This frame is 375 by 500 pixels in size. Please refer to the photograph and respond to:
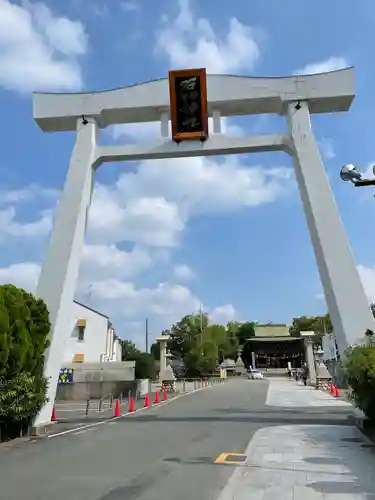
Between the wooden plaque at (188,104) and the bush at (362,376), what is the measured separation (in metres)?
8.51

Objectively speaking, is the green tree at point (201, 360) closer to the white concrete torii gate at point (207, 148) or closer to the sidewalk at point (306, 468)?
the white concrete torii gate at point (207, 148)

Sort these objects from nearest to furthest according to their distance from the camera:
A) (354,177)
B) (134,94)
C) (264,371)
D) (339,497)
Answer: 1. (339,497)
2. (354,177)
3. (134,94)
4. (264,371)

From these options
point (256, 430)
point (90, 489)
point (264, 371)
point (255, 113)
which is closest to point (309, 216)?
point (255, 113)

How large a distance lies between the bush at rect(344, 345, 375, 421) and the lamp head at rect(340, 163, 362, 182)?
4.58 metres

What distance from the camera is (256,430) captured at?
13.6m

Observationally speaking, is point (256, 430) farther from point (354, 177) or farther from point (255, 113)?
point (255, 113)

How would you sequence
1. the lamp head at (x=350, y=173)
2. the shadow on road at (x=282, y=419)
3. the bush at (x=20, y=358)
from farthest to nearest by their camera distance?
1. the shadow on road at (x=282, y=419)
2. the bush at (x=20, y=358)
3. the lamp head at (x=350, y=173)

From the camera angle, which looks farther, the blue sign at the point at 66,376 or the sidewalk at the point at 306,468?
the blue sign at the point at 66,376

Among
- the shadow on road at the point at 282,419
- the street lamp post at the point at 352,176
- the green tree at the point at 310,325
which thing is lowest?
the shadow on road at the point at 282,419

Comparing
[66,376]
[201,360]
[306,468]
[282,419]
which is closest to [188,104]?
[282,419]

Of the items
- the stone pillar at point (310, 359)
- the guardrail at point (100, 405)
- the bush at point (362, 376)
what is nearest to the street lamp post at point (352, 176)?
the bush at point (362, 376)

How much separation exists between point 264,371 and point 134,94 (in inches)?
2827

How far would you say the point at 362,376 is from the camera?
36.9 ft

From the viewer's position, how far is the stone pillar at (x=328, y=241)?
46.9 ft
